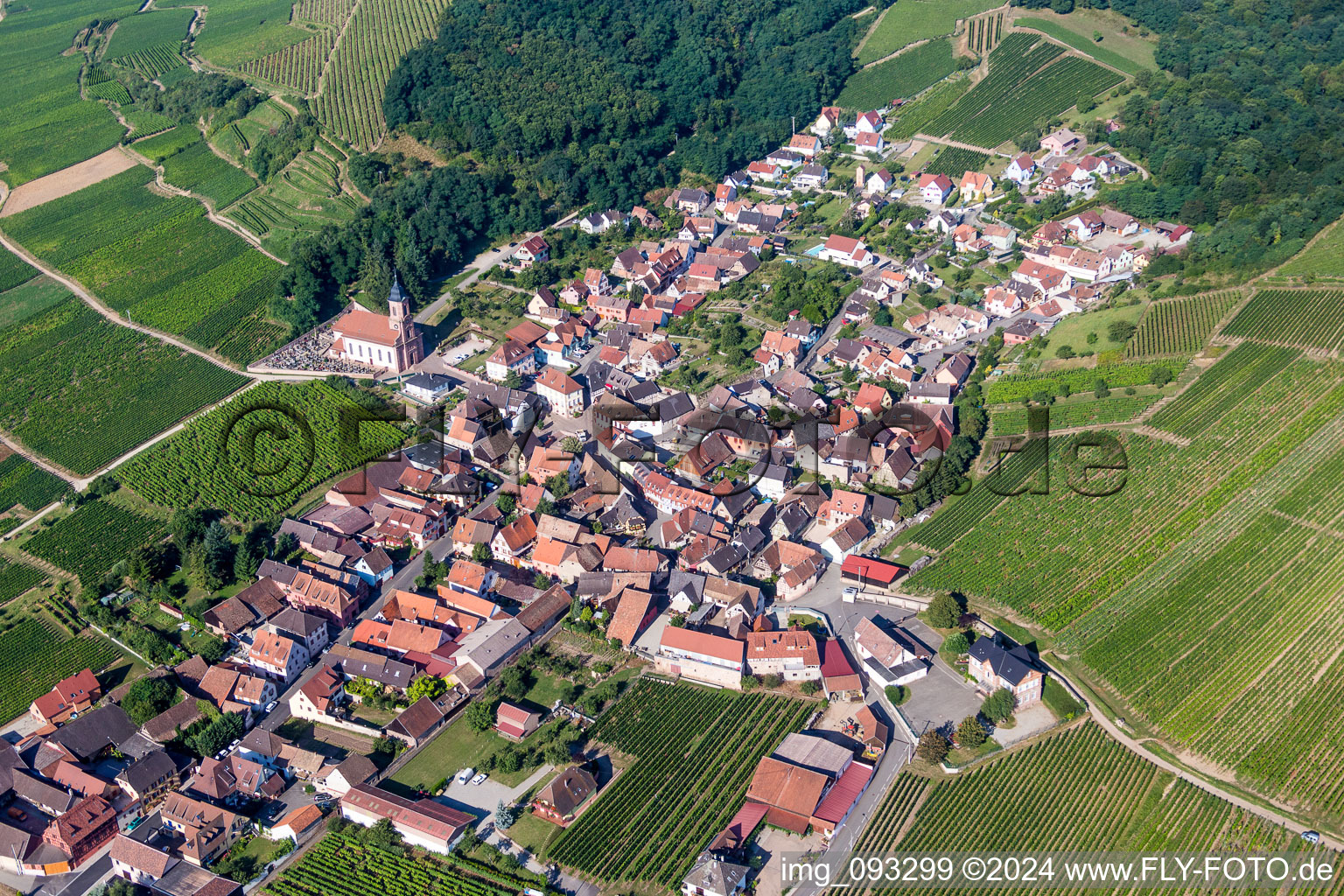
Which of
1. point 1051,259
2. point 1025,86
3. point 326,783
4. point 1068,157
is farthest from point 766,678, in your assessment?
point 1025,86

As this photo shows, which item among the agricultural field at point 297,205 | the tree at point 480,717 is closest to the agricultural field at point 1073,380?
the tree at point 480,717

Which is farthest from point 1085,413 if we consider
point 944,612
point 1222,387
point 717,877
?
point 717,877

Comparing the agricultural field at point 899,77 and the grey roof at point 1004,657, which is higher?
the agricultural field at point 899,77

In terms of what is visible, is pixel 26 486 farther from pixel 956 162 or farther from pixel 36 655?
pixel 956 162

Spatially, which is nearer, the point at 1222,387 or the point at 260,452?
the point at 1222,387

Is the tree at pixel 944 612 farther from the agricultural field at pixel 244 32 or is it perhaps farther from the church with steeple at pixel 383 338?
the agricultural field at pixel 244 32

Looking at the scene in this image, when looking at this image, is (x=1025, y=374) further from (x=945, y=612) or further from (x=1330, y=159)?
(x=1330, y=159)

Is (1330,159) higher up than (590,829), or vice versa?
(1330,159)
